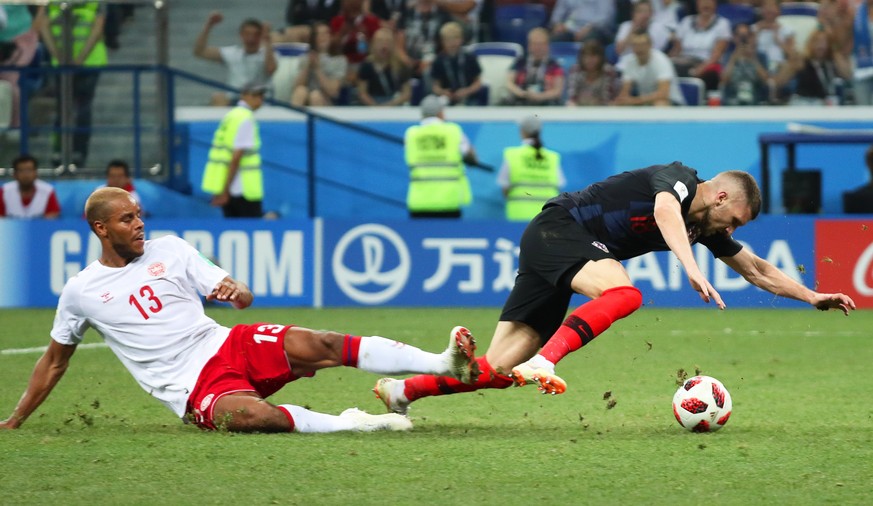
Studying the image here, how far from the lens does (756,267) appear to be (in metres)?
6.91

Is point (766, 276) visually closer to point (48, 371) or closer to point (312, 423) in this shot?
point (312, 423)

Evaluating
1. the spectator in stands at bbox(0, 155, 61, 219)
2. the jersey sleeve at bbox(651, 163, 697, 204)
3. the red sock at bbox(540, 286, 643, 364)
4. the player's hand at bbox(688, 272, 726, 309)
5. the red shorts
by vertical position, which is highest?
the jersey sleeve at bbox(651, 163, 697, 204)

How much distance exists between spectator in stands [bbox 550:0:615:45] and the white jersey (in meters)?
12.3

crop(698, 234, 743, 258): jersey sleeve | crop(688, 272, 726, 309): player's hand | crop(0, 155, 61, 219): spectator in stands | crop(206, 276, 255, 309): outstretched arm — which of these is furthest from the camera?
crop(0, 155, 61, 219): spectator in stands

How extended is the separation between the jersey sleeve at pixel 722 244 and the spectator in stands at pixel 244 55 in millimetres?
11740

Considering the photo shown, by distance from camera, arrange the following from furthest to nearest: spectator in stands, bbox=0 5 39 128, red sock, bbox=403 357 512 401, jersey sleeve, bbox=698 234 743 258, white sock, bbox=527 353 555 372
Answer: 1. spectator in stands, bbox=0 5 39 128
2. jersey sleeve, bbox=698 234 743 258
3. red sock, bbox=403 357 512 401
4. white sock, bbox=527 353 555 372

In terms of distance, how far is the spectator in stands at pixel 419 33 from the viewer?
1794cm

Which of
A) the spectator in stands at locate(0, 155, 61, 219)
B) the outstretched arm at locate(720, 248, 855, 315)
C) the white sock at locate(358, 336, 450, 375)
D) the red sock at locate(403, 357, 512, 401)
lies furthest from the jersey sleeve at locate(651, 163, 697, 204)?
the spectator in stands at locate(0, 155, 61, 219)

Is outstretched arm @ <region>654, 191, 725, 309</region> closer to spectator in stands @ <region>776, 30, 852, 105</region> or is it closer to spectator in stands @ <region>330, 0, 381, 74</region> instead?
spectator in stands @ <region>776, 30, 852, 105</region>

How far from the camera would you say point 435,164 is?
50.8 feet

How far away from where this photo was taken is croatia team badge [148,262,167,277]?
21.4 ft

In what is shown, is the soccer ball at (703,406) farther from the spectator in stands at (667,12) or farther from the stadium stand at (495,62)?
the spectator in stands at (667,12)

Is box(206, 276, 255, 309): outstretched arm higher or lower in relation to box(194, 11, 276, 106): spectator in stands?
lower

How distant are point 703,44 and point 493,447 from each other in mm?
12307
